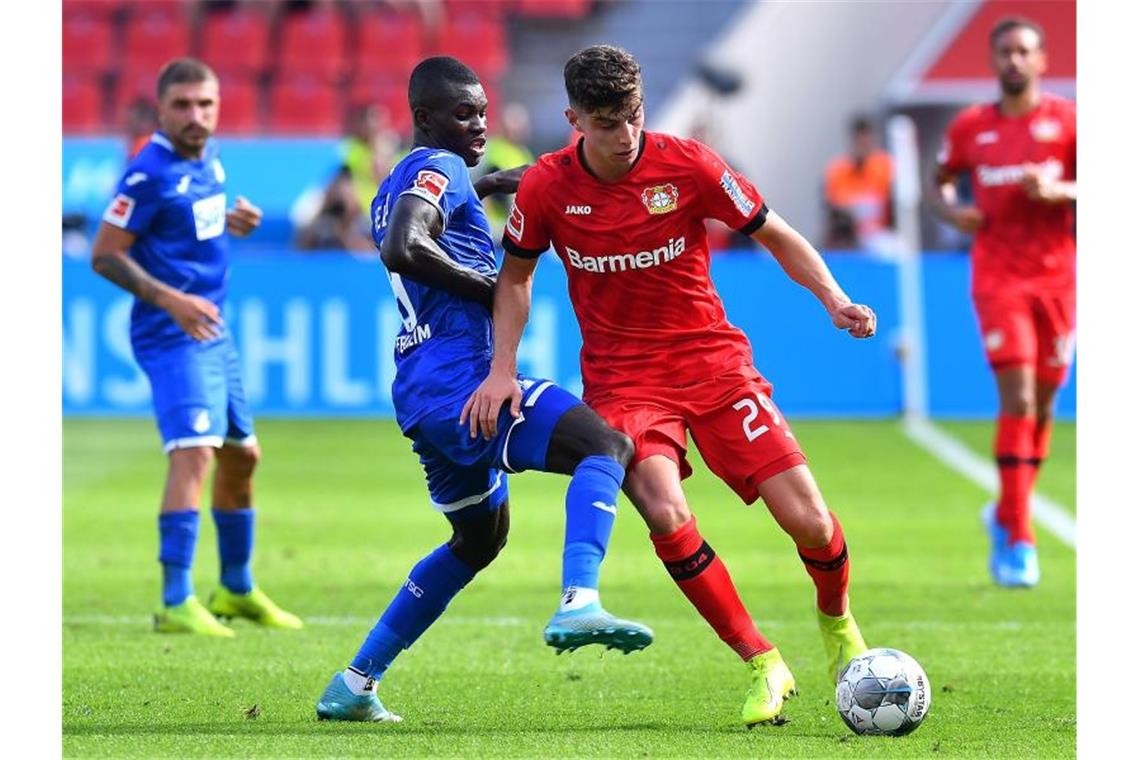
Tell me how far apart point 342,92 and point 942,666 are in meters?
17.9

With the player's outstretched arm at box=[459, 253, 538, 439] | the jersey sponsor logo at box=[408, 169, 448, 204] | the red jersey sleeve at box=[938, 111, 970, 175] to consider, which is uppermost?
the red jersey sleeve at box=[938, 111, 970, 175]

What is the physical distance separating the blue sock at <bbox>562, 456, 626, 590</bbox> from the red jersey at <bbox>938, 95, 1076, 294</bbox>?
4.44 meters

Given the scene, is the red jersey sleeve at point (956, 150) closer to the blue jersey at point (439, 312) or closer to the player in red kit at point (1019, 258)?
the player in red kit at point (1019, 258)

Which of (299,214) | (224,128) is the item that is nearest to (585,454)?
(299,214)

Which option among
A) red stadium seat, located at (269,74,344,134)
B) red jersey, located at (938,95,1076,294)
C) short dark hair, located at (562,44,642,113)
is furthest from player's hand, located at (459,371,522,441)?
red stadium seat, located at (269,74,344,134)

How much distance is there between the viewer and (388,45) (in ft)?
76.8

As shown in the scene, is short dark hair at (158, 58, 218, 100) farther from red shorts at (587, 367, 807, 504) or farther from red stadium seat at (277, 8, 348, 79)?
red stadium seat at (277, 8, 348, 79)

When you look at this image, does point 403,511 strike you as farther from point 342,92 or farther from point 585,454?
point 342,92

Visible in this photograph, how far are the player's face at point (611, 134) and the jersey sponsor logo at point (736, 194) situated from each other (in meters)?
0.28

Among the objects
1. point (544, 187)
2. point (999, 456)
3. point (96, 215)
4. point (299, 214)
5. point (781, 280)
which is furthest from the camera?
point (96, 215)

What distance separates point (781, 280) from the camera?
1592cm

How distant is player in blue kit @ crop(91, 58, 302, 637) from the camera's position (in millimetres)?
7625

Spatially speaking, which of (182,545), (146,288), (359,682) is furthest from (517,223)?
(182,545)

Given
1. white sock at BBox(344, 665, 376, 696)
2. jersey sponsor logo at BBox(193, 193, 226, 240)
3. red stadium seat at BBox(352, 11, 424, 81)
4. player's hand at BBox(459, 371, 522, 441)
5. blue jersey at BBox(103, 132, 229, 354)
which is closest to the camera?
player's hand at BBox(459, 371, 522, 441)
